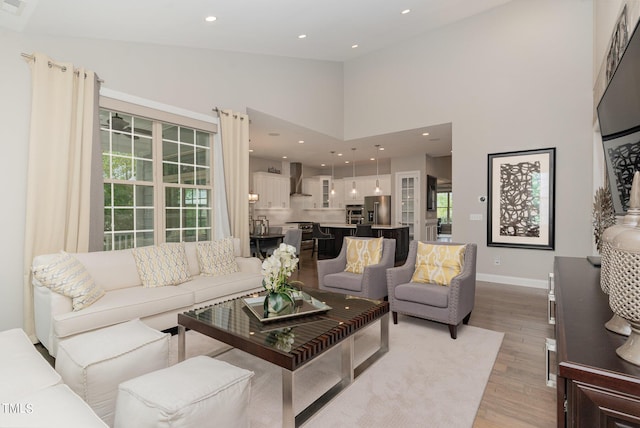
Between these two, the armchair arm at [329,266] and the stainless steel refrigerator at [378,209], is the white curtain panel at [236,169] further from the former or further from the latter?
the stainless steel refrigerator at [378,209]

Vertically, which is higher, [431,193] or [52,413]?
[431,193]

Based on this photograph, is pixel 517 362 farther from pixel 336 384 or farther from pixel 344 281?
pixel 344 281

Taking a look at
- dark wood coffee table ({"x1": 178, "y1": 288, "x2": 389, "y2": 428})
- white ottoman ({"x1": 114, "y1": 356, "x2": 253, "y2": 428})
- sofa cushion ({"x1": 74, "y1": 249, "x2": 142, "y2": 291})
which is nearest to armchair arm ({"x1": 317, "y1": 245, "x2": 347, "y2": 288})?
dark wood coffee table ({"x1": 178, "y1": 288, "x2": 389, "y2": 428})

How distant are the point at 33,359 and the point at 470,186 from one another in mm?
5857

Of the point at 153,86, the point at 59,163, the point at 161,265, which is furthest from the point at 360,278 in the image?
the point at 153,86

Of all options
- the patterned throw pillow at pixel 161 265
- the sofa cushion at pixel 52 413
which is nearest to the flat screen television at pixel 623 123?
the sofa cushion at pixel 52 413

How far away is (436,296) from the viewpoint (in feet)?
10.2

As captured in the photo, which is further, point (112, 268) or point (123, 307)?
point (112, 268)

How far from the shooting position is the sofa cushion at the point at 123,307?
8.13ft

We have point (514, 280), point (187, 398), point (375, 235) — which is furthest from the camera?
point (375, 235)

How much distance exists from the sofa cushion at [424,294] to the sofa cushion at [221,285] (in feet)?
5.50

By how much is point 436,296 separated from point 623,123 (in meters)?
1.94

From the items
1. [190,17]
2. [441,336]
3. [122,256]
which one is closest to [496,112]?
[441,336]

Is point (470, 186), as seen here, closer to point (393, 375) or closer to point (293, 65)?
point (293, 65)
